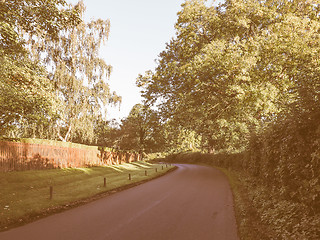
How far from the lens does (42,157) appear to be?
20094 millimetres

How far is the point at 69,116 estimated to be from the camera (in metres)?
23.6

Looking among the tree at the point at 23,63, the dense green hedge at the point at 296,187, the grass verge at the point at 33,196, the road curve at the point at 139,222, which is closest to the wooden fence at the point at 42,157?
the grass verge at the point at 33,196

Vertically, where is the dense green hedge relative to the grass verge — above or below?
above

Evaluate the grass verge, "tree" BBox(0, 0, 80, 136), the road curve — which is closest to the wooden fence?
the grass verge

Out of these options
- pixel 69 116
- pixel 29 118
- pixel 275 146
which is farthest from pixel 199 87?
pixel 69 116

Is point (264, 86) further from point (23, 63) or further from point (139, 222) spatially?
point (23, 63)

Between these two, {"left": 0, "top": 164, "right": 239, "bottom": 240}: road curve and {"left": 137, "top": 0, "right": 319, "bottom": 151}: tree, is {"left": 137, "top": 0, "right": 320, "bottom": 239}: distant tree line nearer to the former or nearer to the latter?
{"left": 137, "top": 0, "right": 319, "bottom": 151}: tree

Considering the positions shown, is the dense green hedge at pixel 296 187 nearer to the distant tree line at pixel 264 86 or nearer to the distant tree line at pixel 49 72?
the distant tree line at pixel 264 86

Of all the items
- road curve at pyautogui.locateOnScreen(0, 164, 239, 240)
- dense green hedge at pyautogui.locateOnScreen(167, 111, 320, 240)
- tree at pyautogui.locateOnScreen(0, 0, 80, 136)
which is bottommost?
road curve at pyautogui.locateOnScreen(0, 164, 239, 240)

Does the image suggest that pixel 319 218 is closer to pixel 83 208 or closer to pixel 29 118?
pixel 83 208

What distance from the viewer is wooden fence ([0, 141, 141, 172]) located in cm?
1652

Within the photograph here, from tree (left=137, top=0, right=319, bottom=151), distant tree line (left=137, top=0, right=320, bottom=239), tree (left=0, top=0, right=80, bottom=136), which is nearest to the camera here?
distant tree line (left=137, top=0, right=320, bottom=239)

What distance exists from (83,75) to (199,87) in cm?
1326

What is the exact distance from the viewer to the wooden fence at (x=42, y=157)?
54.2ft
